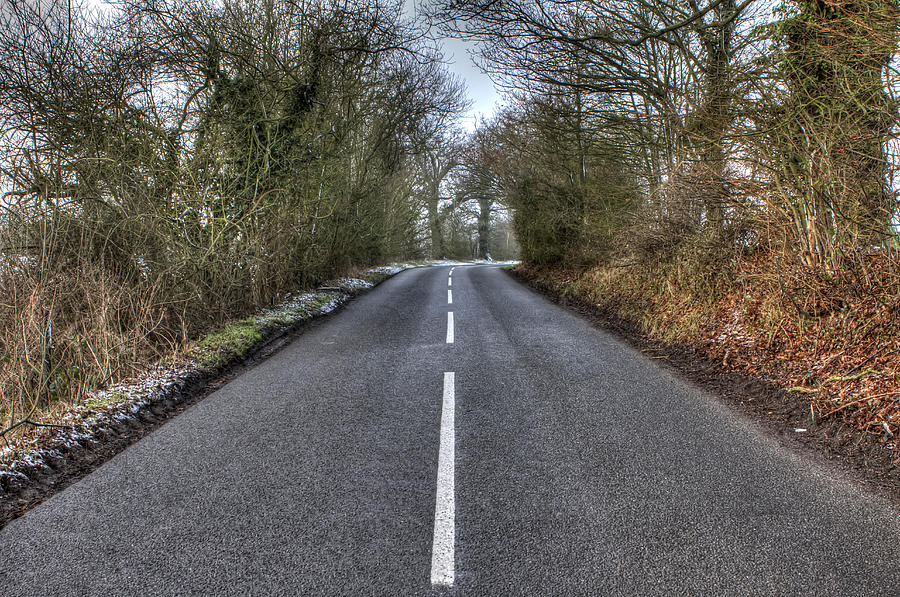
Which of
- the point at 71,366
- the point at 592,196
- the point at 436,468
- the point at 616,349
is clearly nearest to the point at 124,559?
the point at 436,468

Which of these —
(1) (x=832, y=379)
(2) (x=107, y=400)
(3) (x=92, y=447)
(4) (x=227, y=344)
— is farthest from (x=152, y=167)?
(1) (x=832, y=379)

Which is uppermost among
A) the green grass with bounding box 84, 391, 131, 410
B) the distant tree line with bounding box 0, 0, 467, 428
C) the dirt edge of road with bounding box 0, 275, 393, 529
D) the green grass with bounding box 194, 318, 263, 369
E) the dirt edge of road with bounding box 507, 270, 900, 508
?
the distant tree line with bounding box 0, 0, 467, 428

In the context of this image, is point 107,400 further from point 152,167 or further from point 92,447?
point 152,167

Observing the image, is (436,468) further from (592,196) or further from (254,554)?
(592,196)

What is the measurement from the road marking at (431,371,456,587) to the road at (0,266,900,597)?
12 mm

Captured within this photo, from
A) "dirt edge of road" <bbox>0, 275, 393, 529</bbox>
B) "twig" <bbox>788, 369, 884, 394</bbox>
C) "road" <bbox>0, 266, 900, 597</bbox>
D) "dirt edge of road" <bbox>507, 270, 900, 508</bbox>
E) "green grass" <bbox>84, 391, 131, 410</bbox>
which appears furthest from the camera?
"green grass" <bbox>84, 391, 131, 410</bbox>

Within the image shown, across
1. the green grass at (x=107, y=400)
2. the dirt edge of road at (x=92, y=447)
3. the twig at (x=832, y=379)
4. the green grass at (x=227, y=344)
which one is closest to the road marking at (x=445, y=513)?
the dirt edge of road at (x=92, y=447)

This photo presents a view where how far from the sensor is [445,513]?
305 cm

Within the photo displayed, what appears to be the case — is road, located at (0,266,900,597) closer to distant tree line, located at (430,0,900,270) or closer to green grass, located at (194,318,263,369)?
green grass, located at (194,318,263,369)

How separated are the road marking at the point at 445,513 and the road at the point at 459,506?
0.5 inches

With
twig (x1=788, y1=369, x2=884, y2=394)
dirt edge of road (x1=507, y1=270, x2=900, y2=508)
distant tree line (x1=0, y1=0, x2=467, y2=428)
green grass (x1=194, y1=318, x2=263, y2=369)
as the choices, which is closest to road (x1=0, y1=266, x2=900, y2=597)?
dirt edge of road (x1=507, y1=270, x2=900, y2=508)

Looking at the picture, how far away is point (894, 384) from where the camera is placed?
4.21 m

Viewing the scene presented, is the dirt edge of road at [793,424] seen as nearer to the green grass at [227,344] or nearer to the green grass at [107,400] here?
the green grass at [227,344]

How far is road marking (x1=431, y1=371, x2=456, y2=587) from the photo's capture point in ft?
8.32
